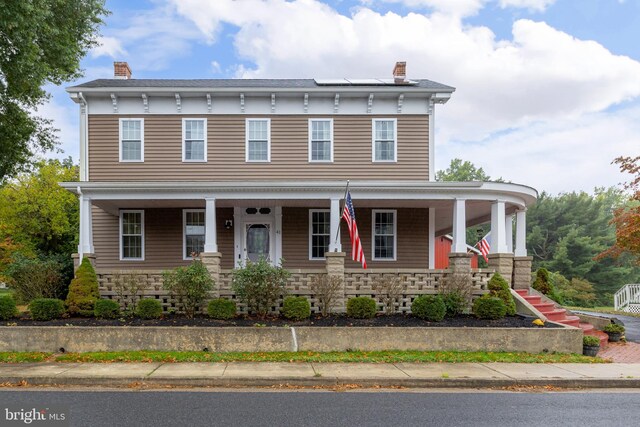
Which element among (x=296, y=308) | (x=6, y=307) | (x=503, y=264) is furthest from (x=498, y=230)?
(x=6, y=307)

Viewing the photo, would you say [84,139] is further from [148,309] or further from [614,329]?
[614,329]

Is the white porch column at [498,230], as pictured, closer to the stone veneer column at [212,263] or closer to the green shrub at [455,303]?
the green shrub at [455,303]

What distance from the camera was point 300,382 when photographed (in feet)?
25.5

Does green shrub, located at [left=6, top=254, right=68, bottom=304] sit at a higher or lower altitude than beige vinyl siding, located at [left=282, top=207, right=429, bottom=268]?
lower

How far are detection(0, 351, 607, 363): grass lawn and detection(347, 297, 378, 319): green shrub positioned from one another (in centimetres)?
149

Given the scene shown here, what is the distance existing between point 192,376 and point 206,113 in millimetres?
10375

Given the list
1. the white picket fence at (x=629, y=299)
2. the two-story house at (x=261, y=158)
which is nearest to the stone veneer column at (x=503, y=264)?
the two-story house at (x=261, y=158)

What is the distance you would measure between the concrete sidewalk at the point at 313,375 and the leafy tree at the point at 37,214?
17.8 meters

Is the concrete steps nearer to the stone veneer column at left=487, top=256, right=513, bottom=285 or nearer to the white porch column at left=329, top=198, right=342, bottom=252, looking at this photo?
the stone veneer column at left=487, top=256, right=513, bottom=285

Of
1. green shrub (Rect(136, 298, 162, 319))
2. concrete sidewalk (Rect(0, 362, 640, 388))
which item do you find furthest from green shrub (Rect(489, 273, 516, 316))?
green shrub (Rect(136, 298, 162, 319))

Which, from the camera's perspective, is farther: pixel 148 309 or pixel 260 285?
pixel 260 285

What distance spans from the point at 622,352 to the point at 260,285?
8782 millimetres

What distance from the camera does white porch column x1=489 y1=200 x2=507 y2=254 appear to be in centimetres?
1304

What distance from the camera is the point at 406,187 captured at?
1301 cm
